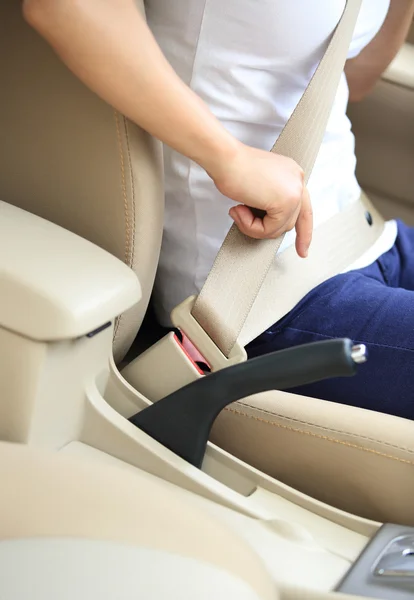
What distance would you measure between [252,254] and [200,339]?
0.12 meters

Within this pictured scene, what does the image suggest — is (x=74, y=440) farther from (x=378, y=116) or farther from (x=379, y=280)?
(x=378, y=116)

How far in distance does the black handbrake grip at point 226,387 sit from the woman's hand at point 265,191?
172 mm

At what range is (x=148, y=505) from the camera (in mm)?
659

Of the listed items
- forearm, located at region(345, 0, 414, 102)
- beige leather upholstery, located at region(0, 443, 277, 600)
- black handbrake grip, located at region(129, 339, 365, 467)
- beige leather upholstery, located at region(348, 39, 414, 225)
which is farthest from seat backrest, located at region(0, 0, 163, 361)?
beige leather upholstery, located at region(348, 39, 414, 225)

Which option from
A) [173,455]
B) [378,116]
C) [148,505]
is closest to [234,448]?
[173,455]

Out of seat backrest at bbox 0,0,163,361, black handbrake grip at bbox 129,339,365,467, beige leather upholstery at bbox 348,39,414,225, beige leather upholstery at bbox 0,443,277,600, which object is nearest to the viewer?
beige leather upholstery at bbox 0,443,277,600

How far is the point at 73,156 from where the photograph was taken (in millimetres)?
853

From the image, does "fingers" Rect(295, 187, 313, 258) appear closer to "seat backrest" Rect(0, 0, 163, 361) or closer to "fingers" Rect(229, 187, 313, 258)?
"fingers" Rect(229, 187, 313, 258)

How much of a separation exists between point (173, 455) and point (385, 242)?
0.49 metres

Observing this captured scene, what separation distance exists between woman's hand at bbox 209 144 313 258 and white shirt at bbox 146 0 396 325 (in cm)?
8

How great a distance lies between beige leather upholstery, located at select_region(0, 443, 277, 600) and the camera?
62 cm

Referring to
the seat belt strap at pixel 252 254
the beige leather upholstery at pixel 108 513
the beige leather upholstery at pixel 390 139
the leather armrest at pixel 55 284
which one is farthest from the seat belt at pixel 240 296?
the beige leather upholstery at pixel 390 139

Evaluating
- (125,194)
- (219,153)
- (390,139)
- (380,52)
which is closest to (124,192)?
(125,194)

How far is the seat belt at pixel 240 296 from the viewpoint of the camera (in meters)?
0.89
